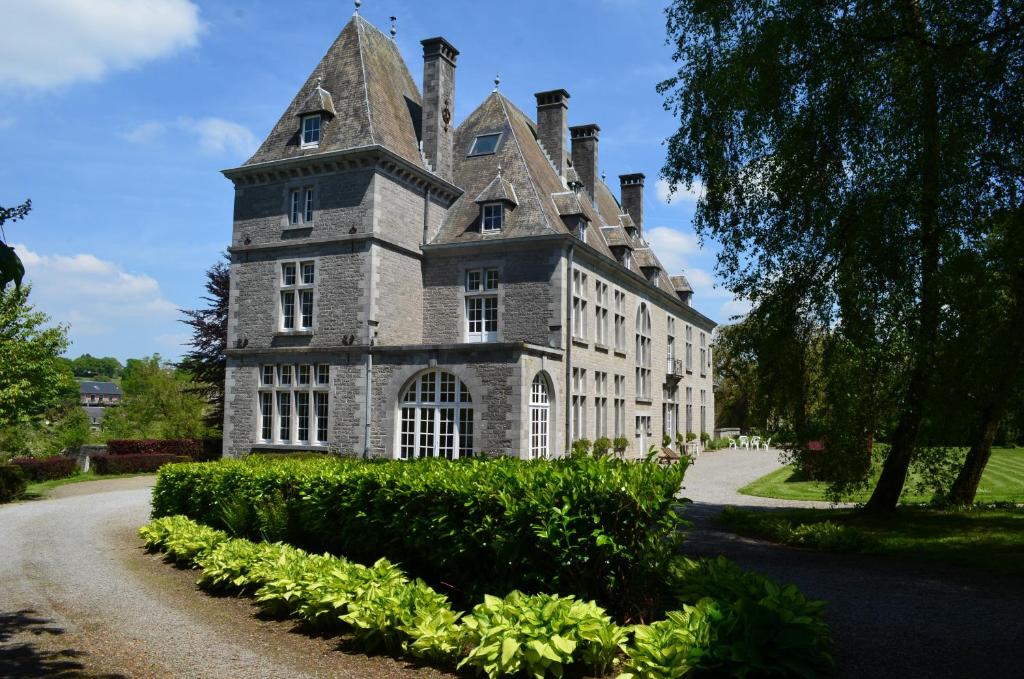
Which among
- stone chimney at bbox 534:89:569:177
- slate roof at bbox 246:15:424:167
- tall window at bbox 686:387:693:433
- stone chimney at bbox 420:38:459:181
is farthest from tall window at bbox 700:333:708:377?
slate roof at bbox 246:15:424:167

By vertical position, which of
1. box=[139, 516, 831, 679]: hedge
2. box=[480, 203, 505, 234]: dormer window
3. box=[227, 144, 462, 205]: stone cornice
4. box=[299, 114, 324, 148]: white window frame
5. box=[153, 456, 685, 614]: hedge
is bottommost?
box=[139, 516, 831, 679]: hedge

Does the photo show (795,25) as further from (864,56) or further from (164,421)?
(164,421)

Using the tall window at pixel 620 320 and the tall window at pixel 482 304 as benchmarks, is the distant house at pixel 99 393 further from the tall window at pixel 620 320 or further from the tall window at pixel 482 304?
the tall window at pixel 482 304

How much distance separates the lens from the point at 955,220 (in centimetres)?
1168

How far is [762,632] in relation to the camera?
19.0ft

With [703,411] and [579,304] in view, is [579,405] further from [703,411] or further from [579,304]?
[703,411]

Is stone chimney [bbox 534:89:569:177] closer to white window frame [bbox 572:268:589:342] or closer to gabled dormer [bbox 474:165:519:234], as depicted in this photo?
gabled dormer [bbox 474:165:519:234]

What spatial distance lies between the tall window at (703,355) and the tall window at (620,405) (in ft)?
55.4

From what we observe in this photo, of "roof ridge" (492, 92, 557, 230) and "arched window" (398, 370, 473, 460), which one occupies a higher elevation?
"roof ridge" (492, 92, 557, 230)

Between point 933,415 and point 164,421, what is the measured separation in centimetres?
4059

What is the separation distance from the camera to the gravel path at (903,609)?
6.52 m

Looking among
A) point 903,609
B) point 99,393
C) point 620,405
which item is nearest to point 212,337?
point 620,405

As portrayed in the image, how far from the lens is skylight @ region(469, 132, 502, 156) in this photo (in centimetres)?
2872

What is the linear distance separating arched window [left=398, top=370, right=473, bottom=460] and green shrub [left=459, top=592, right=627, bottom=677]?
51.6ft
